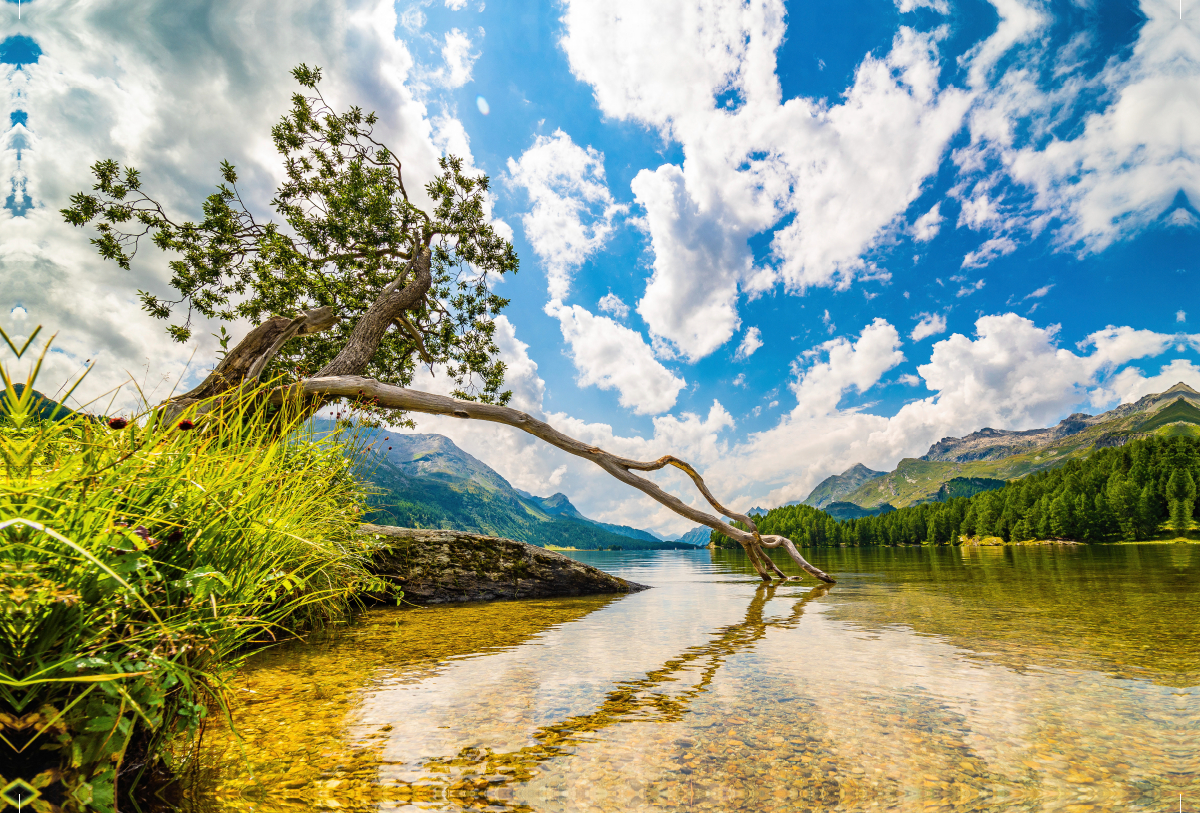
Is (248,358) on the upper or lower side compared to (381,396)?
upper

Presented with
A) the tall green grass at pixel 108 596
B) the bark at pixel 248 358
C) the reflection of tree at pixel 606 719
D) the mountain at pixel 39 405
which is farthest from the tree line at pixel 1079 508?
the mountain at pixel 39 405

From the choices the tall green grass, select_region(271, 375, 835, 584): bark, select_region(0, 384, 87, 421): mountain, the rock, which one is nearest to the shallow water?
the tall green grass

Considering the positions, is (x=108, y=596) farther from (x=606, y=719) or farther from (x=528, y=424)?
(x=528, y=424)

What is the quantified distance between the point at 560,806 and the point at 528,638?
4.05 meters

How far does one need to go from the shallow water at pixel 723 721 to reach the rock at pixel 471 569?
326cm

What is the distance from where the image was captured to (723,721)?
127 inches

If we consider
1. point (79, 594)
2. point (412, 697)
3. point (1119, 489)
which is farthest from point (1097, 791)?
point (1119, 489)

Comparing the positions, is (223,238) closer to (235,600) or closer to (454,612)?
(454,612)

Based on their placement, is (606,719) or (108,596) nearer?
(108,596)

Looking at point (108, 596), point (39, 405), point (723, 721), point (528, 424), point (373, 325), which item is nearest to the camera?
point (108, 596)

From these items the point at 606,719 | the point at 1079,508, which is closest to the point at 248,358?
the point at 606,719

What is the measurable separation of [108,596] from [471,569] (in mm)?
9017

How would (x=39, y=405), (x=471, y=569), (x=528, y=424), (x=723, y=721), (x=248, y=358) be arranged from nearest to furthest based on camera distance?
(x=39, y=405) < (x=723, y=721) < (x=248, y=358) < (x=471, y=569) < (x=528, y=424)

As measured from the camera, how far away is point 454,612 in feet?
27.3
